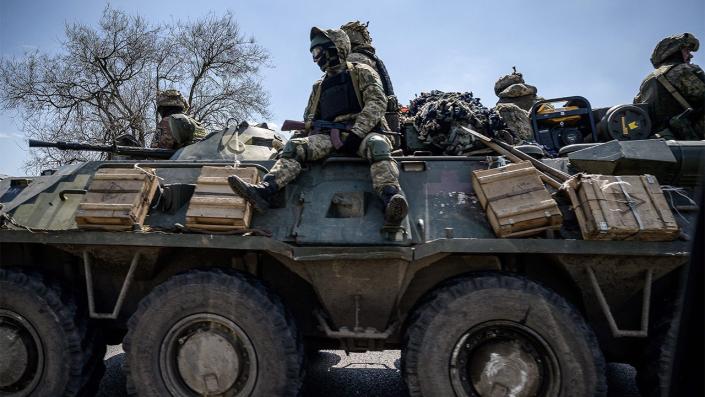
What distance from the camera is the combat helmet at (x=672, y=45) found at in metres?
5.62

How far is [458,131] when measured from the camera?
464 centimetres

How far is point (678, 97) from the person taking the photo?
5.25m

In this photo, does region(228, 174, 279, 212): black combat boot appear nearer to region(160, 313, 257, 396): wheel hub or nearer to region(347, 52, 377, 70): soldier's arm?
region(160, 313, 257, 396): wheel hub

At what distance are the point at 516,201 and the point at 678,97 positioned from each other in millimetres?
3167

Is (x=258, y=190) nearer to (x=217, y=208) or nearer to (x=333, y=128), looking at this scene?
(x=217, y=208)

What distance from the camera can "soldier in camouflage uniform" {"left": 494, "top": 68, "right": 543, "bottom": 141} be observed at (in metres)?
5.95

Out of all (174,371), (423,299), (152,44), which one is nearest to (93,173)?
(174,371)

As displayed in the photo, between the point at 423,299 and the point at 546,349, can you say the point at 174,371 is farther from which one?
the point at 546,349

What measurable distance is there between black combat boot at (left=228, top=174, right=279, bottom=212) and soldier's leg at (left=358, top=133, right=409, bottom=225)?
0.78m

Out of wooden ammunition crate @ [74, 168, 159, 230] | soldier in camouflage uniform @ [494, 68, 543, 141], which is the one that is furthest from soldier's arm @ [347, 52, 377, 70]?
wooden ammunition crate @ [74, 168, 159, 230]

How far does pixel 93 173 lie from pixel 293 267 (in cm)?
215

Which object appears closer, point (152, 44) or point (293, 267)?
point (293, 267)

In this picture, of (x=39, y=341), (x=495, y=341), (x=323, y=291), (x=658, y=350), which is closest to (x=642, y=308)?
(x=658, y=350)

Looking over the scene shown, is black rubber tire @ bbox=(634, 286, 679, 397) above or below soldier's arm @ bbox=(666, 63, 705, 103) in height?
below
